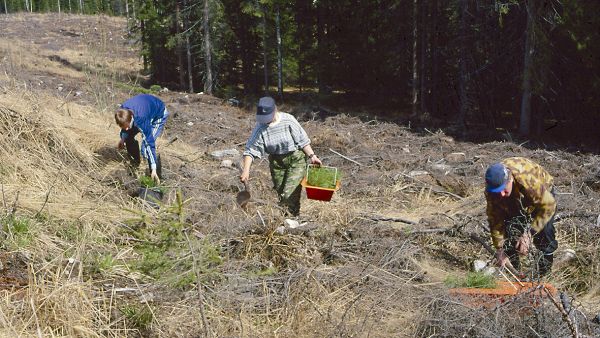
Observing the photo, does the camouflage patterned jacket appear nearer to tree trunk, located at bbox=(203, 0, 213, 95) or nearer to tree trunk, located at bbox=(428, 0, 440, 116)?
tree trunk, located at bbox=(428, 0, 440, 116)

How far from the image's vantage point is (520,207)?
13.8ft

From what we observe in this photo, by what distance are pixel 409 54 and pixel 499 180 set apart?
1474 centimetres

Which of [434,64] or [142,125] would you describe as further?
[434,64]

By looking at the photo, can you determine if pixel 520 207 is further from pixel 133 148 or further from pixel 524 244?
pixel 133 148

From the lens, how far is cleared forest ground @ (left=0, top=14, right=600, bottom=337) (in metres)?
3.57

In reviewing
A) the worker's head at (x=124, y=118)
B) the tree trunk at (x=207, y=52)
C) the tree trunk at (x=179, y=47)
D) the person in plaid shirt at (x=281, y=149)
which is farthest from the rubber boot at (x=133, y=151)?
the tree trunk at (x=179, y=47)

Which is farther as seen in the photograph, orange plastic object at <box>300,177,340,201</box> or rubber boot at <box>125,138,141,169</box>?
rubber boot at <box>125,138,141,169</box>

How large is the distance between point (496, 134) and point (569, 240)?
825 centimetres

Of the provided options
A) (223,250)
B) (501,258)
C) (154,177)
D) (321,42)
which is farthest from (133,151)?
(321,42)

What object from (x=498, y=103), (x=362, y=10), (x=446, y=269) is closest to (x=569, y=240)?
(x=446, y=269)

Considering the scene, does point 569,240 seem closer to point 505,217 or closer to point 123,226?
point 505,217

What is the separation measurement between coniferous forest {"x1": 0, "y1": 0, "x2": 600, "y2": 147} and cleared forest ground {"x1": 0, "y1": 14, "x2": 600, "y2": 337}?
2.91 m

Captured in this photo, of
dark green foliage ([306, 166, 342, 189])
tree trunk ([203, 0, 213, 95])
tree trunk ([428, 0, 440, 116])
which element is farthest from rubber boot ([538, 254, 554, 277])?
tree trunk ([203, 0, 213, 95])

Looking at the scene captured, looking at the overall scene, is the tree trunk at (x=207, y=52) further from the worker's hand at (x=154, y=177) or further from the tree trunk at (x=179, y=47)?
the worker's hand at (x=154, y=177)
